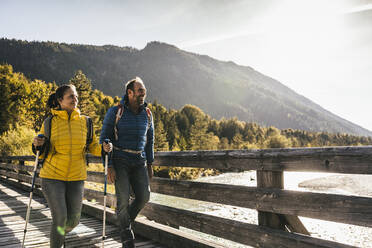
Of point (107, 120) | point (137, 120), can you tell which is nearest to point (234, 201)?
point (137, 120)

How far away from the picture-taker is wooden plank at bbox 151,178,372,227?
7.29ft

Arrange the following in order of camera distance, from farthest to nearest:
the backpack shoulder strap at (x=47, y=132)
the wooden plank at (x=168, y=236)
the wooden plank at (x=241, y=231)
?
the wooden plank at (x=168, y=236) → the backpack shoulder strap at (x=47, y=132) → the wooden plank at (x=241, y=231)

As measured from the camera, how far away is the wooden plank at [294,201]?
222 centimetres

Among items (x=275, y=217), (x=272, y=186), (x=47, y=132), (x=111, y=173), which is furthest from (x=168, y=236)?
(x=47, y=132)

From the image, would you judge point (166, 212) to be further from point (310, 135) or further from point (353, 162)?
point (310, 135)

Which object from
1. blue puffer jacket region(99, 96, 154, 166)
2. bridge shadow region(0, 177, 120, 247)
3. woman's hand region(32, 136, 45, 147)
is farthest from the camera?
bridge shadow region(0, 177, 120, 247)

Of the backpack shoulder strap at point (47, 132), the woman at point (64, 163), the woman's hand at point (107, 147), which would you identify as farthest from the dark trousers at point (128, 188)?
the backpack shoulder strap at point (47, 132)

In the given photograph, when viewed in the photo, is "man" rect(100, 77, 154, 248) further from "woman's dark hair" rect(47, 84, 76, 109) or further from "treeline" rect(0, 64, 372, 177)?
"treeline" rect(0, 64, 372, 177)

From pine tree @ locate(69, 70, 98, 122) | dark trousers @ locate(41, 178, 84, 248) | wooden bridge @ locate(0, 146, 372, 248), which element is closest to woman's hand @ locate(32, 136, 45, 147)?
dark trousers @ locate(41, 178, 84, 248)

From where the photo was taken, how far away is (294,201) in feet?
8.52

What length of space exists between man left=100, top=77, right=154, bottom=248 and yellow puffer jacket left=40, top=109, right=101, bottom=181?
0.31 m

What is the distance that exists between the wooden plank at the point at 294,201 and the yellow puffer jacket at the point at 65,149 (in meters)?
1.41

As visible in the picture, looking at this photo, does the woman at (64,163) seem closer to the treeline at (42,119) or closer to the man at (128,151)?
the man at (128,151)

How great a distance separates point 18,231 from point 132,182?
2801mm
